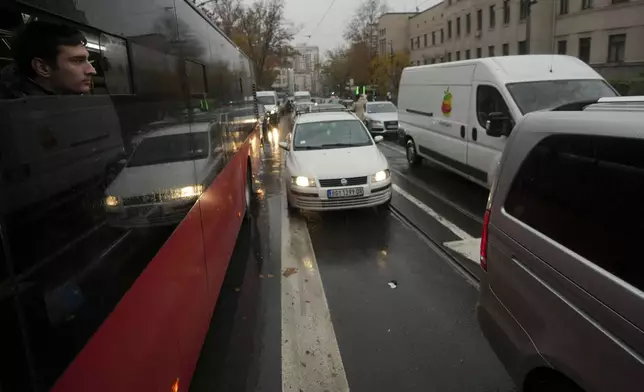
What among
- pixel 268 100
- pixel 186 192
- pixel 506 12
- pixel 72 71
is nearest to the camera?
pixel 72 71

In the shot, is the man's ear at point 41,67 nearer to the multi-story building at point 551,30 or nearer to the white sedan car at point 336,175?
the white sedan car at point 336,175

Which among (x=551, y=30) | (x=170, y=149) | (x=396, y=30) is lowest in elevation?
(x=170, y=149)

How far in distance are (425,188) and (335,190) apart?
337 cm

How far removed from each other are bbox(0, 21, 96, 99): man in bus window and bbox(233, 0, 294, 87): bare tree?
1856 inches

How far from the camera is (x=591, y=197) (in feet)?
6.94

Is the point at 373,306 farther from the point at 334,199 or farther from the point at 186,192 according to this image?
the point at 334,199

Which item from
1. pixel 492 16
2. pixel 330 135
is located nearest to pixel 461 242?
pixel 330 135

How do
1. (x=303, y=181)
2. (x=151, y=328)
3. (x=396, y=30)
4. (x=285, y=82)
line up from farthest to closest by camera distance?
(x=285, y=82) < (x=396, y=30) < (x=303, y=181) < (x=151, y=328)

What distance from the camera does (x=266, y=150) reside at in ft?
59.4

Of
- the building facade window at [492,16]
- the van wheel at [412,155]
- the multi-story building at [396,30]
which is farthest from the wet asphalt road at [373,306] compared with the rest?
the multi-story building at [396,30]

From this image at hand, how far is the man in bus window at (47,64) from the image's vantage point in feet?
4.78

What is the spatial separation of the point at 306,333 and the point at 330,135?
5.52 m

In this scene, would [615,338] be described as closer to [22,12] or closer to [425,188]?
[22,12]

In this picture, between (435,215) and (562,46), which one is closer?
(435,215)
